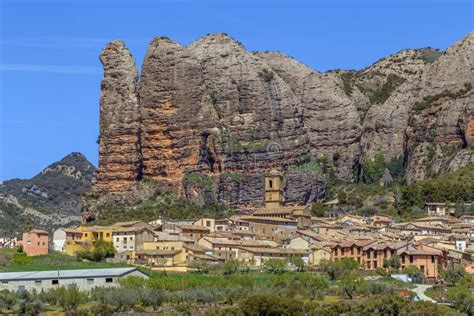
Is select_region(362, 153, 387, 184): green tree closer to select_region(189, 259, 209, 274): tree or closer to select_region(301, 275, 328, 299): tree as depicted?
select_region(189, 259, 209, 274): tree

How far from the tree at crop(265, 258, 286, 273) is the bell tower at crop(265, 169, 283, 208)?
3206 cm

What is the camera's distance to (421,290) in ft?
366

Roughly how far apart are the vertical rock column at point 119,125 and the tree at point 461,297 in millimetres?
63111

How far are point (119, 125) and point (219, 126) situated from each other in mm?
10154

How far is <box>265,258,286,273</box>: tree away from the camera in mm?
120250

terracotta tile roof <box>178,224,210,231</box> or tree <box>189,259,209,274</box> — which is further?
terracotta tile roof <box>178,224,210,231</box>

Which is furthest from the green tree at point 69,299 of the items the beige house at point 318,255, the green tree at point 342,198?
the green tree at point 342,198

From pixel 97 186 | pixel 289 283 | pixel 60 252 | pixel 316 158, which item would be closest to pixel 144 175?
pixel 97 186

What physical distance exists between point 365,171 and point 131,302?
73.0 m

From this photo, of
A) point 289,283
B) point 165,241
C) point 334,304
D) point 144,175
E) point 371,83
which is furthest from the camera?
point 371,83

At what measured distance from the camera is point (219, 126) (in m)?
164

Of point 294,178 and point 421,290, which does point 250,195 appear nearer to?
point 294,178

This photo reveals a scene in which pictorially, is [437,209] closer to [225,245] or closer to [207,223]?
[207,223]

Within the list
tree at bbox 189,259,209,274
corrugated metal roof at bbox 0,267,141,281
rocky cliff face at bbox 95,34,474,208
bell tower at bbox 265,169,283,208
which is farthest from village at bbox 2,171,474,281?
rocky cliff face at bbox 95,34,474,208
